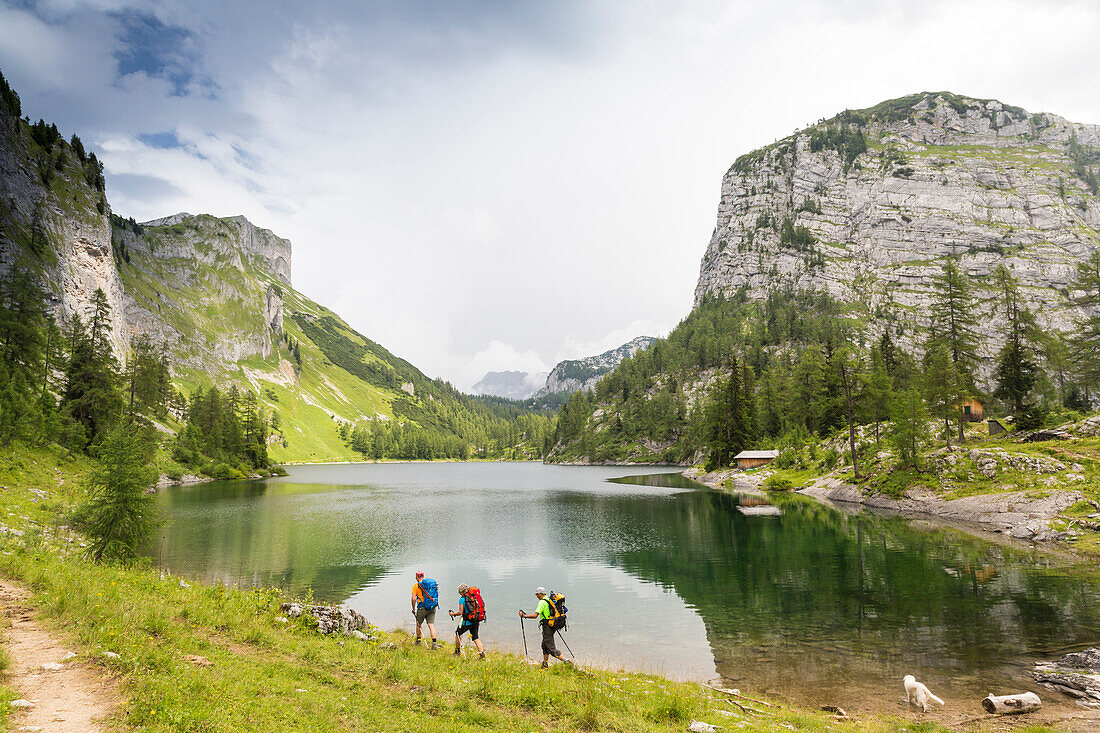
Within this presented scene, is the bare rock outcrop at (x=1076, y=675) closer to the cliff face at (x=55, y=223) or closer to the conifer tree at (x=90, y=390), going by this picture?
the conifer tree at (x=90, y=390)

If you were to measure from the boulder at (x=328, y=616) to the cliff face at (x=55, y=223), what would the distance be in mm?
138874

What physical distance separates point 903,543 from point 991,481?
17.4 meters

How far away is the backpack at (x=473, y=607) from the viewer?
61.2 feet

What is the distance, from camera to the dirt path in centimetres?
823

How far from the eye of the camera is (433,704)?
39.4 feet

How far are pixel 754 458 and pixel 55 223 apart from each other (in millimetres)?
192241

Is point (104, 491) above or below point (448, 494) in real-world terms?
above

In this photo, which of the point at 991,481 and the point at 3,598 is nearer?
the point at 3,598

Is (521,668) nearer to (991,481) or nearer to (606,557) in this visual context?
(606,557)

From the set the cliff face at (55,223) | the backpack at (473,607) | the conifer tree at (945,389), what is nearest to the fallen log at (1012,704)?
the backpack at (473,607)

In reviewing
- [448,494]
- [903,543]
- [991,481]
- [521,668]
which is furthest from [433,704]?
[448,494]

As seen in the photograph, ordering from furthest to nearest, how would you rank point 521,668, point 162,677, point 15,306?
point 15,306 → point 521,668 → point 162,677

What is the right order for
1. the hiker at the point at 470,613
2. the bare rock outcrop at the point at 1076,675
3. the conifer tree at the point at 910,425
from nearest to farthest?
the bare rock outcrop at the point at 1076,675, the hiker at the point at 470,613, the conifer tree at the point at 910,425

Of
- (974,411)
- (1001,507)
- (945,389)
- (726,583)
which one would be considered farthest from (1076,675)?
(974,411)
